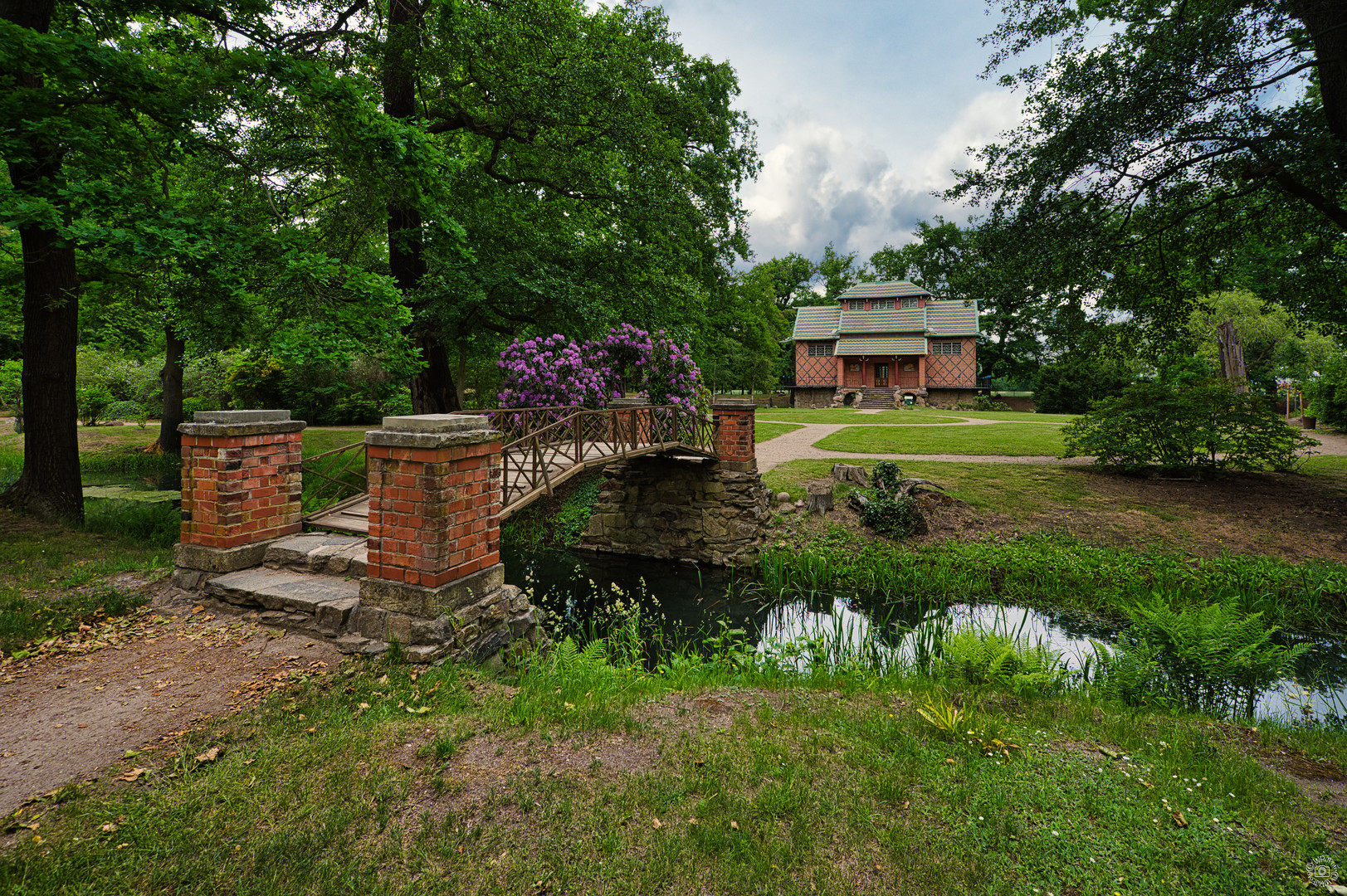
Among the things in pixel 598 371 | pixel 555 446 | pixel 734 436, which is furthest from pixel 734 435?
pixel 555 446

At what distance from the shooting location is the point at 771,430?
2164 cm

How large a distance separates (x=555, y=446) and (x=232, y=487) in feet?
12.2

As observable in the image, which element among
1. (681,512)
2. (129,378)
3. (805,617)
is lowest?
(805,617)

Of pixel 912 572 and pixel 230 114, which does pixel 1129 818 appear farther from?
pixel 230 114

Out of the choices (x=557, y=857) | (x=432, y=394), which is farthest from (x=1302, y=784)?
(x=432, y=394)

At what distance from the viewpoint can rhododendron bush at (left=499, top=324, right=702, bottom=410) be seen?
9.21 metres

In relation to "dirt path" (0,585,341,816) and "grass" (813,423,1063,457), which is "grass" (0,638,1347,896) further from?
"grass" (813,423,1063,457)

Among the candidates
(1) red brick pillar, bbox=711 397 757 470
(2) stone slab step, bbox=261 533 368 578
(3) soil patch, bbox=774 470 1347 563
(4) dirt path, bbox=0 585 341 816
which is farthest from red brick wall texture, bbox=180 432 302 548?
(3) soil patch, bbox=774 470 1347 563

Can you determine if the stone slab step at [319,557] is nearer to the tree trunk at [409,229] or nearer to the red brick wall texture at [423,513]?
the red brick wall texture at [423,513]

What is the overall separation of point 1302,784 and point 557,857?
3820mm

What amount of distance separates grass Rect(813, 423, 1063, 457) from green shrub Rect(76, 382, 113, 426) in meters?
25.7

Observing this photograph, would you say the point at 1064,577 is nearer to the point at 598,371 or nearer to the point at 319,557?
the point at 598,371

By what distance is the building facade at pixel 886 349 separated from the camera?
35562mm

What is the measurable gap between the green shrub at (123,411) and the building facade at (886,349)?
34.6 meters
